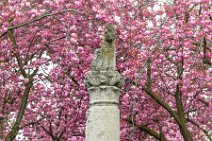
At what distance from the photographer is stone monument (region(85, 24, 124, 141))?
523 cm

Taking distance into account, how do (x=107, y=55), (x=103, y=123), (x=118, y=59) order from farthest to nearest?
1. (x=118, y=59)
2. (x=107, y=55)
3. (x=103, y=123)

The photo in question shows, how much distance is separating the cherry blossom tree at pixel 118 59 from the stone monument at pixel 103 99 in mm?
3995

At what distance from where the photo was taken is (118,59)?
10.8 metres

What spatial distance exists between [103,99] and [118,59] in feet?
18.3

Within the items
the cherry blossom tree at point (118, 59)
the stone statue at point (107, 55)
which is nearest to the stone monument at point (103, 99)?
the stone statue at point (107, 55)

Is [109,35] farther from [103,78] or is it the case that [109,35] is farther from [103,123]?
[103,123]

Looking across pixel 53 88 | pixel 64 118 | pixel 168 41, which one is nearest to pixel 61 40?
pixel 53 88

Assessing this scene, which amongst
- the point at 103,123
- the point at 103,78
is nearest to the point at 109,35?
the point at 103,78

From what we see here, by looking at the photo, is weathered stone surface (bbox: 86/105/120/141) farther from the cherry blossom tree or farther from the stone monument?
the cherry blossom tree

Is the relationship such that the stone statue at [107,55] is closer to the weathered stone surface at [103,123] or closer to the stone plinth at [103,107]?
the stone plinth at [103,107]

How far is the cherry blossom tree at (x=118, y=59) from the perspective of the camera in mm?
10414

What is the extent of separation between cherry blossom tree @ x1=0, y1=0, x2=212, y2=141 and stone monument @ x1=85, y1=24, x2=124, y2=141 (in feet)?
13.1

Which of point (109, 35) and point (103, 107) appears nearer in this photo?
point (103, 107)

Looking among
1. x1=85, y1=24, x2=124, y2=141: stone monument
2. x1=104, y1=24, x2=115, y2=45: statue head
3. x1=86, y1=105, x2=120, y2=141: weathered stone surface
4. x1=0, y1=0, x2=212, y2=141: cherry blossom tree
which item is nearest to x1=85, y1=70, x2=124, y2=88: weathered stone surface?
x1=85, y1=24, x2=124, y2=141: stone monument
